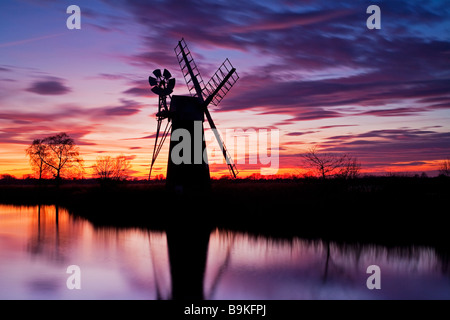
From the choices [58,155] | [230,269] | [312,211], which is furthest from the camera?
[58,155]

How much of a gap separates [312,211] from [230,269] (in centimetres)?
801

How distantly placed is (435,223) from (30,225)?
24927 millimetres

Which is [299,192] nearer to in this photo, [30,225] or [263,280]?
[263,280]

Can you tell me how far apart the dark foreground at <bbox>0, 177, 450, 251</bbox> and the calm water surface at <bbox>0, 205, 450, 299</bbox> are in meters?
1.72

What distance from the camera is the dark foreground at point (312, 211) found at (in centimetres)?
1864

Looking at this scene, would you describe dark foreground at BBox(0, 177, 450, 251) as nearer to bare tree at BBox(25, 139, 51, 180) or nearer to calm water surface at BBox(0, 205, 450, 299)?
calm water surface at BBox(0, 205, 450, 299)

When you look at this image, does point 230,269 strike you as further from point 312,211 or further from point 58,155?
point 58,155

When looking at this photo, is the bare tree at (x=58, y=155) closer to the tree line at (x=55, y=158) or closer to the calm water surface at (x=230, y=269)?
the tree line at (x=55, y=158)

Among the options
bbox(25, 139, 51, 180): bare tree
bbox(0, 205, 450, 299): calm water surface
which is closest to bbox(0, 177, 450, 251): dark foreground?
bbox(0, 205, 450, 299): calm water surface

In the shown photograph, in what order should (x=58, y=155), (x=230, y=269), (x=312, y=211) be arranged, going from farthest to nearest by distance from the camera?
(x=58, y=155)
(x=312, y=211)
(x=230, y=269)

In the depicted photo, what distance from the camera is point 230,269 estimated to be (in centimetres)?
1425

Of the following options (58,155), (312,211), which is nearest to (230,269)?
(312,211)
